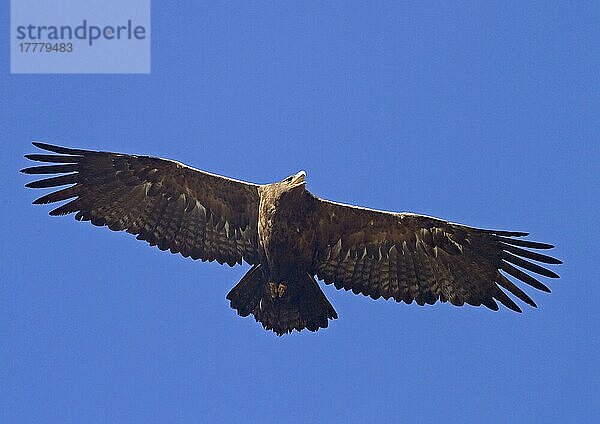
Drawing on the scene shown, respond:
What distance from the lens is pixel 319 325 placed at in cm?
1580

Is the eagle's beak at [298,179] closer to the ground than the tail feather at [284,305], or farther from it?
farther from it

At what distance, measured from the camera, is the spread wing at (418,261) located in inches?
632

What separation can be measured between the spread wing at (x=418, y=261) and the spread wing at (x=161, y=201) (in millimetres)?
1238

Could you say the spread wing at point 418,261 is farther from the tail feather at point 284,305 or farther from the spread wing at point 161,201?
the spread wing at point 161,201

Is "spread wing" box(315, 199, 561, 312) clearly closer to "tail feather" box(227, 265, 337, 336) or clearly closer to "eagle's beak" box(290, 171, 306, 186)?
"tail feather" box(227, 265, 337, 336)

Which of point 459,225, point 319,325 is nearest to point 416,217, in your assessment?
point 459,225

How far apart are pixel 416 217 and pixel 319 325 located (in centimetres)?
197

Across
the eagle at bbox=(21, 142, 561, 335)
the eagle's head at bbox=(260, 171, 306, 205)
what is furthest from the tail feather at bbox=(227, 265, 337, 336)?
the eagle's head at bbox=(260, 171, 306, 205)

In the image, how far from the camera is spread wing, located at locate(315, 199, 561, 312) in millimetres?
16047

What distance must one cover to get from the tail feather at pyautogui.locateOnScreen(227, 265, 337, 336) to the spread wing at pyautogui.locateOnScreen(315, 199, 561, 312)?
53 cm

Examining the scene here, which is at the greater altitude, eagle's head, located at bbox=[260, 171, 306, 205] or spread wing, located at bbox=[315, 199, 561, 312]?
eagle's head, located at bbox=[260, 171, 306, 205]

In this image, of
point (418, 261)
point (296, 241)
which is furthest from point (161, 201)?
point (418, 261)

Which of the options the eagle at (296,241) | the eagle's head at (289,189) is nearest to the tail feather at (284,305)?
the eagle at (296,241)

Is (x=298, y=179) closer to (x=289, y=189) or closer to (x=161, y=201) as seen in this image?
(x=289, y=189)
